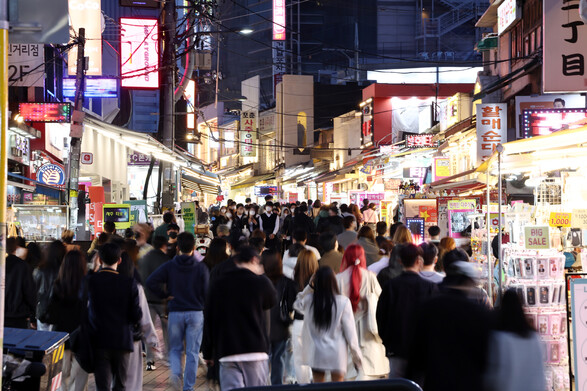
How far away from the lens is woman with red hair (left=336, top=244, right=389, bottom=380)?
8.50 meters

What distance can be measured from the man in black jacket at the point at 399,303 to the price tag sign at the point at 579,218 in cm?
432

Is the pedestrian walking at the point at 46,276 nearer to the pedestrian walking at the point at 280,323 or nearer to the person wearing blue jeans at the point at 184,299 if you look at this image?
the person wearing blue jeans at the point at 184,299

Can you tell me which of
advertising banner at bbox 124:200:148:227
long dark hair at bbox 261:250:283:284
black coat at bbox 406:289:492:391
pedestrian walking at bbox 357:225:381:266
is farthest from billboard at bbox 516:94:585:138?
black coat at bbox 406:289:492:391

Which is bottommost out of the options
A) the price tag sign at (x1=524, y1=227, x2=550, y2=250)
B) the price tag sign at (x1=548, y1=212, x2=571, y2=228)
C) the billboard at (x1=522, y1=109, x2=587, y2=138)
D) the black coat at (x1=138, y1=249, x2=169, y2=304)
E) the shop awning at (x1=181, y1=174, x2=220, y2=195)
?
the black coat at (x1=138, y1=249, x2=169, y2=304)

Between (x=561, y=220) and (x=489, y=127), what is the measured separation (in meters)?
13.4

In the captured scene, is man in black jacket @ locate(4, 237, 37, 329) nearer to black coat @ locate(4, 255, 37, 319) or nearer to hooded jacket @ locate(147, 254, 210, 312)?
black coat @ locate(4, 255, 37, 319)

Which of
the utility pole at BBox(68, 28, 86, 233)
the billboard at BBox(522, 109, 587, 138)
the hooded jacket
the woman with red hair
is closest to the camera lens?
the woman with red hair

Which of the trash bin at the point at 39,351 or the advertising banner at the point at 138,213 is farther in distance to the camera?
the advertising banner at the point at 138,213

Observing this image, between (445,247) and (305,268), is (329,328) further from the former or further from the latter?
(445,247)

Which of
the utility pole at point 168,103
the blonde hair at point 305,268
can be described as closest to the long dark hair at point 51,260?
the blonde hair at point 305,268

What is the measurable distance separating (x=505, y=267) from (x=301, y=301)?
3.36 m

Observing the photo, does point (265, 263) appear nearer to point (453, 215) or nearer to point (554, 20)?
point (554, 20)

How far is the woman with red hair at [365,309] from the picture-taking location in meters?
8.50

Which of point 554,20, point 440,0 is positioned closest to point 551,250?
point 554,20
